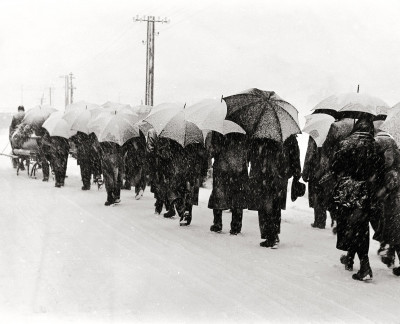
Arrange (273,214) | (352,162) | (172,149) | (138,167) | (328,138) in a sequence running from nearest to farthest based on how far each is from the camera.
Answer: (352,162), (273,214), (328,138), (172,149), (138,167)

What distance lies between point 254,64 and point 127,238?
615ft

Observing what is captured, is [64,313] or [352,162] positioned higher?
[352,162]

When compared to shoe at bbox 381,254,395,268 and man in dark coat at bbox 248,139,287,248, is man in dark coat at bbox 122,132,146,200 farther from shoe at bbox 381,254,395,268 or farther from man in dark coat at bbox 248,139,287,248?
shoe at bbox 381,254,395,268

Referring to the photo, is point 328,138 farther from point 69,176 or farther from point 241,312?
point 69,176

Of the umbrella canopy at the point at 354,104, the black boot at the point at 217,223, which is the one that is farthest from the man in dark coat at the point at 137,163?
the umbrella canopy at the point at 354,104

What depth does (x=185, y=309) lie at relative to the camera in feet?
18.2

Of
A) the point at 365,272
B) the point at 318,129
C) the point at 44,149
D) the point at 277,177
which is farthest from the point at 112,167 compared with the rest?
the point at 365,272

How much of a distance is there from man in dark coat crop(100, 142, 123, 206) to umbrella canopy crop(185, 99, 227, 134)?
11.0 feet

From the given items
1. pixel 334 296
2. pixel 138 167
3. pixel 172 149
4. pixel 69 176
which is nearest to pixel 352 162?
pixel 334 296

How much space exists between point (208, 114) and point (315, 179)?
256 cm

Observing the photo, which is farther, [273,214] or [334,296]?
[273,214]

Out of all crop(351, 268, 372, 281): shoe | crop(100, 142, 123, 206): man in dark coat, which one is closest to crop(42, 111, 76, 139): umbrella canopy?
crop(100, 142, 123, 206): man in dark coat

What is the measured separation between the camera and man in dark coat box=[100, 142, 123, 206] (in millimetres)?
12562

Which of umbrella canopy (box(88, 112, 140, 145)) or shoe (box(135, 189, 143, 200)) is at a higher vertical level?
umbrella canopy (box(88, 112, 140, 145))
